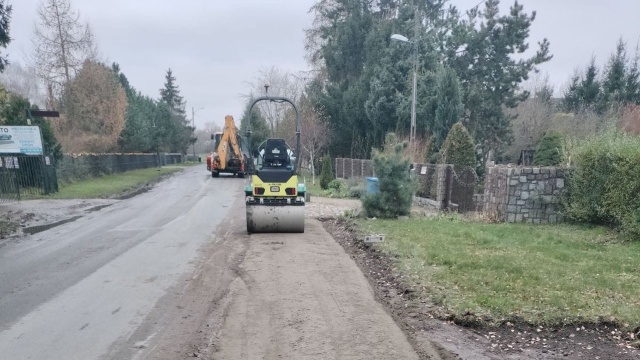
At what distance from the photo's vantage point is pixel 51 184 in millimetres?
23141

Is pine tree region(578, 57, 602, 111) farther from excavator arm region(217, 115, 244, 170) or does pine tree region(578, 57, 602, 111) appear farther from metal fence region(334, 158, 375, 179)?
excavator arm region(217, 115, 244, 170)

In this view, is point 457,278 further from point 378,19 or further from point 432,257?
point 378,19

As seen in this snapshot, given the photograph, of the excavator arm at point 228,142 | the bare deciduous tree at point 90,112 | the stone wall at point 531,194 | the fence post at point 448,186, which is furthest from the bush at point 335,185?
the bare deciduous tree at point 90,112

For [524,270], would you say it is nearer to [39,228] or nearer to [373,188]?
[373,188]

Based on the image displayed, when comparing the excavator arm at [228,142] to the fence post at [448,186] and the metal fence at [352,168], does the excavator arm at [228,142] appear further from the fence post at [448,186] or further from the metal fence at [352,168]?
the fence post at [448,186]

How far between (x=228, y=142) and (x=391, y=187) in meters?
21.2

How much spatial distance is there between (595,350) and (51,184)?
23.4 meters

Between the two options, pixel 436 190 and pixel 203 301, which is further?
pixel 436 190

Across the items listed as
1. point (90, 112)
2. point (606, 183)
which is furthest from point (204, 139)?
point (606, 183)

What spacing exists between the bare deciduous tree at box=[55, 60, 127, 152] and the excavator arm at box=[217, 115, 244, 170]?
8876 mm

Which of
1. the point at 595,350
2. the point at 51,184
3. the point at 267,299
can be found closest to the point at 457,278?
the point at 595,350

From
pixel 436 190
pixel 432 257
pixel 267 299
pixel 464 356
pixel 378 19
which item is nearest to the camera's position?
pixel 464 356

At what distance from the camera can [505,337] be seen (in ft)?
18.6

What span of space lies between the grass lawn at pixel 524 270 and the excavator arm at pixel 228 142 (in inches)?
865
